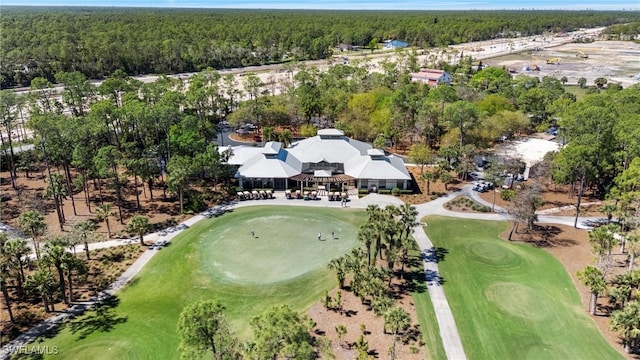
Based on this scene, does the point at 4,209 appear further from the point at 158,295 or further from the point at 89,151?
the point at 158,295

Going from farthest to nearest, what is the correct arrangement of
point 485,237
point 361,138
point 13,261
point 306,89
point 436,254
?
point 306,89 < point 361,138 < point 485,237 < point 436,254 < point 13,261

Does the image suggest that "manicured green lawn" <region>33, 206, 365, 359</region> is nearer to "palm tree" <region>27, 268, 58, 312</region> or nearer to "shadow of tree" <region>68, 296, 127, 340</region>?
"shadow of tree" <region>68, 296, 127, 340</region>

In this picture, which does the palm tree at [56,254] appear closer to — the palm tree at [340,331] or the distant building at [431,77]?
the palm tree at [340,331]

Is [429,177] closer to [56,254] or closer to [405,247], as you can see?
[405,247]

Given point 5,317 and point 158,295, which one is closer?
point 5,317

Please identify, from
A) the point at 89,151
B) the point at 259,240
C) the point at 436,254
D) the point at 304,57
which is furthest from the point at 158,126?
the point at 304,57

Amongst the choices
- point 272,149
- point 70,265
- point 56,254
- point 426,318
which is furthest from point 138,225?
point 426,318

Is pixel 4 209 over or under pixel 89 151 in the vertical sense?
under
